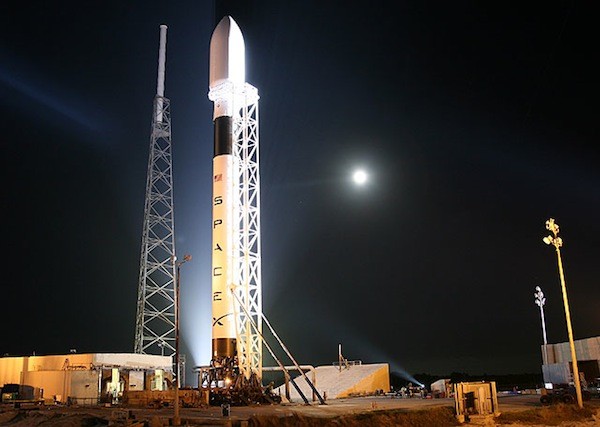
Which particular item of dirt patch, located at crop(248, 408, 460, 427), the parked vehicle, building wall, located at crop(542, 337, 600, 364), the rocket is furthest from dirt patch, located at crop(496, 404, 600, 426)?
building wall, located at crop(542, 337, 600, 364)

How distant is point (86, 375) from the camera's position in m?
45.8

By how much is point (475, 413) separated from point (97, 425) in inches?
643

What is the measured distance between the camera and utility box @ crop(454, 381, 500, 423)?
2656 cm

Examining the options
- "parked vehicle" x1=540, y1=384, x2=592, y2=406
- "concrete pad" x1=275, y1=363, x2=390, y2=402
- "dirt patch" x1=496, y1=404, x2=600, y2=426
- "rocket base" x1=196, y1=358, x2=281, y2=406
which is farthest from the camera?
"concrete pad" x1=275, y1=363, x2=390, y2=402

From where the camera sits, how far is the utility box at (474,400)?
87.1 ft

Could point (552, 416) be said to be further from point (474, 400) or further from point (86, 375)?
point (86, 375)

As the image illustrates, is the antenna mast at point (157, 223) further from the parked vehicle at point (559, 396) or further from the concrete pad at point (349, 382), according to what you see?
the parked vehicle at point (559, 396)

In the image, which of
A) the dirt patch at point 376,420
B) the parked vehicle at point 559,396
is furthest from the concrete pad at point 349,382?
the dirt patch at point 376,420

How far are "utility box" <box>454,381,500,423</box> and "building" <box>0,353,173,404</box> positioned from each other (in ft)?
82.3

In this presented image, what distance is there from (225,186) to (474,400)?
21.1 meters

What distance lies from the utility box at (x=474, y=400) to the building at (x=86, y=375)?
82.3 ft

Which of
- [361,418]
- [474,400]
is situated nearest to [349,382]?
[474,400]

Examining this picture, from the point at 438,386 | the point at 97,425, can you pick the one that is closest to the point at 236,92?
the point at 97,425

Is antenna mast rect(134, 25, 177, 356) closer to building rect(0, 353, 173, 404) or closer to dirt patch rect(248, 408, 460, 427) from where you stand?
building rect(0, 353, 173, 404)
